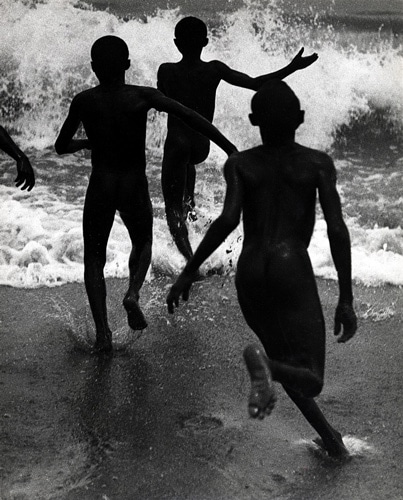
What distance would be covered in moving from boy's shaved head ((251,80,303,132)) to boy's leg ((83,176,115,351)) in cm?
177

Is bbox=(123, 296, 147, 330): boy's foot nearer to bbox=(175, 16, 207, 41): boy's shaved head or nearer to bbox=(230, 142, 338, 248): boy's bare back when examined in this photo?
bbox=(230, 142, 338, 248): boy's bare back

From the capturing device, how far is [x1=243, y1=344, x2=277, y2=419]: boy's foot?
3.34m

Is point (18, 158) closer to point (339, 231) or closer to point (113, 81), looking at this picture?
point (113, 81)

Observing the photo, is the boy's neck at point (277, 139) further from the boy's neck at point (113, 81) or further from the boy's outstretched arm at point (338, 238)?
the boy's neck at point (113, 81)

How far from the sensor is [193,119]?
15.1 feet

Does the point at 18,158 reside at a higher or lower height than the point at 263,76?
lower

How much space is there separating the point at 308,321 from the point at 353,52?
10426mm

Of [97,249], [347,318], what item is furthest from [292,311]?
[97,249]

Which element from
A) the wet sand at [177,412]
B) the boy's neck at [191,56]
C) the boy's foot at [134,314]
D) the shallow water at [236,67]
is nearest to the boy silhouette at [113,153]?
the boy's foot at [134,314]

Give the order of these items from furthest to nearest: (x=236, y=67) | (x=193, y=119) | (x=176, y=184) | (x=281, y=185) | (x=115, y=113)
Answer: (x=236, y=67), (x=176, y=184), (x=115, y=113), (x=193, y=119), (x=281, y=185)

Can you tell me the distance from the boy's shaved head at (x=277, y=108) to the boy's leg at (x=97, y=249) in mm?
1766

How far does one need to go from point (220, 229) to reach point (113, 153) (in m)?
1.76

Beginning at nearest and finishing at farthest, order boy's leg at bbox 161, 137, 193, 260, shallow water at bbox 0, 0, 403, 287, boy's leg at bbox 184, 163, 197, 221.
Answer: boy's leg at bbox 161, 137, 193, 260
boy's leg at bbox 184, 163, 197, 221
shallow water at bbox 0, 0, 403, 287

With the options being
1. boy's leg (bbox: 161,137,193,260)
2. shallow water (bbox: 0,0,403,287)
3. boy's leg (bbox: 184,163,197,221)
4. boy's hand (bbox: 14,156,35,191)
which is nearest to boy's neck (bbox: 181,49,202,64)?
boy's leg (bbox: 161,137,193,260)
